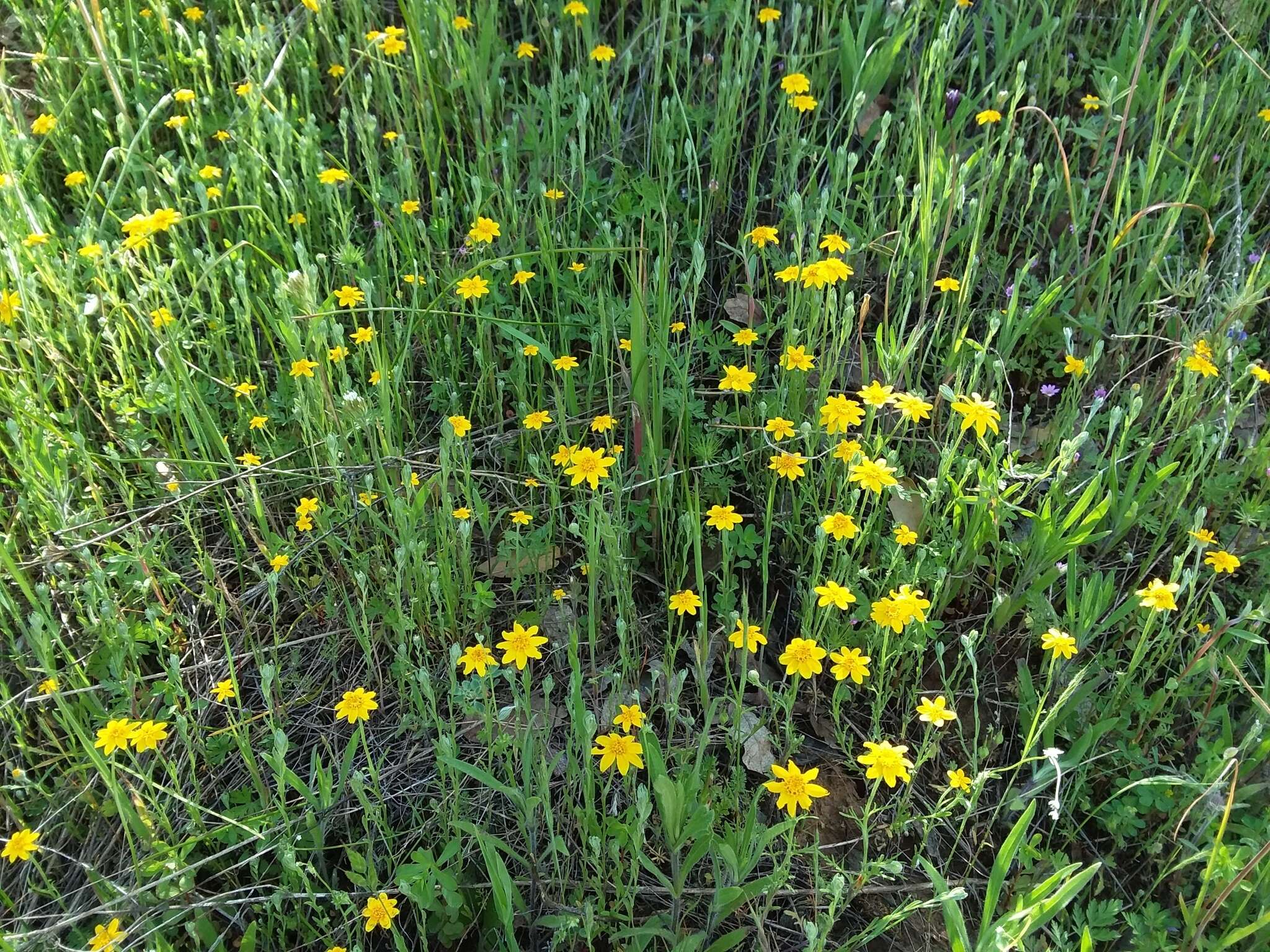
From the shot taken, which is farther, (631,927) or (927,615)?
(927,615)

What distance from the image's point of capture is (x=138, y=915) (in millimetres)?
1705

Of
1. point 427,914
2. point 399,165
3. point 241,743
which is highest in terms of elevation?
point 399,165

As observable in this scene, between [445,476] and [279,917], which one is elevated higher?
[445,476]

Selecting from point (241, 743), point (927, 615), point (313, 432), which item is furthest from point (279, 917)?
point (927, 615)

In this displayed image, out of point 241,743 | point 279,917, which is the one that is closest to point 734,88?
point 241,743

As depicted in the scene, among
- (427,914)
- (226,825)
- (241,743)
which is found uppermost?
(241,743)

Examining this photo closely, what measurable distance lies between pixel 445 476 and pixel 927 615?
115 cm

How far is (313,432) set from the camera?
2.40 meters

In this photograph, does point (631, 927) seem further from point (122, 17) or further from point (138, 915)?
point (122, 17)

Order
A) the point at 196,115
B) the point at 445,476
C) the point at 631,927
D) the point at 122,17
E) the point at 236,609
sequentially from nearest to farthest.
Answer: the point at 631,927 → the point at 445,476 → the point at 236,609 → the point at 196,115 → the point at 122,17

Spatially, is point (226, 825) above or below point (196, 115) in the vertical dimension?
below

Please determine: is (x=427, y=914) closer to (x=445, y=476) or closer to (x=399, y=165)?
(x=445, y=476)

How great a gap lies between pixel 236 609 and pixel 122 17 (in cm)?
238

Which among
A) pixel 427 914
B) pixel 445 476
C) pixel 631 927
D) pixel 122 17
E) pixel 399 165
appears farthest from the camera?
pixel 122 17
